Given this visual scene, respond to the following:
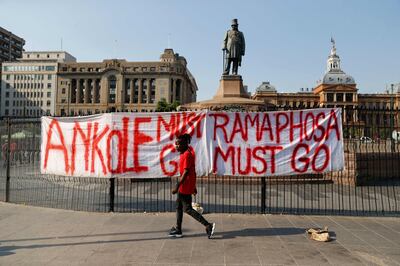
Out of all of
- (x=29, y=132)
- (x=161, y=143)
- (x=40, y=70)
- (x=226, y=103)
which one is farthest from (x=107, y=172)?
(x=40, y=70)

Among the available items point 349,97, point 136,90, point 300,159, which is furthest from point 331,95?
point 300,159

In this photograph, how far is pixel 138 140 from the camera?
7.16 metres

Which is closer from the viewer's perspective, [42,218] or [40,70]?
[42,218]

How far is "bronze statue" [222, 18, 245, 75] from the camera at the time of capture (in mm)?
17000

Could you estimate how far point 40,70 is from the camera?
107312 millimetres

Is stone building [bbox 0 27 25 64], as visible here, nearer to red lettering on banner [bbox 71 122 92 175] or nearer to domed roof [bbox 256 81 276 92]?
domed roof [bbox 256 81 276 92]

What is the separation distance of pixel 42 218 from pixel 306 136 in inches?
246

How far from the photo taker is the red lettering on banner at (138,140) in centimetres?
707

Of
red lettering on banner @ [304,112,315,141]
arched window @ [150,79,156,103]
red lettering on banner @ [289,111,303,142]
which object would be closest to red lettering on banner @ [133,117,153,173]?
red lettering on banner @ [289,111,303,142]

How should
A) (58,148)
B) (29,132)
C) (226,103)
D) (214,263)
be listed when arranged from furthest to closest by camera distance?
(226,103)
(29,132)
(58,148)
(214,263)

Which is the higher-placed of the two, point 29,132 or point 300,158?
point 29,132

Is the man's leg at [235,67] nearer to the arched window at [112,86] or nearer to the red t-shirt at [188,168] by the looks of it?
the red t-shirt at [188,168]

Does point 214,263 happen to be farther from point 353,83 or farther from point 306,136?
point 353,83

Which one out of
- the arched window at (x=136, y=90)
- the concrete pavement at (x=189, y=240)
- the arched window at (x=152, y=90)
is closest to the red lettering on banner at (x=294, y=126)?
the concrete pavement at (x=189, y=240)
